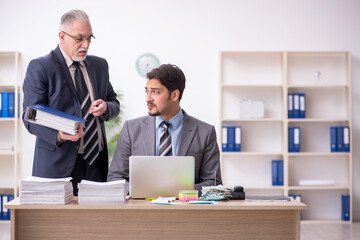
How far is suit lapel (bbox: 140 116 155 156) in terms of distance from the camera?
3.10 meters

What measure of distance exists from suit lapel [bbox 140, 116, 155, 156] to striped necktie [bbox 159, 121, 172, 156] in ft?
0.18

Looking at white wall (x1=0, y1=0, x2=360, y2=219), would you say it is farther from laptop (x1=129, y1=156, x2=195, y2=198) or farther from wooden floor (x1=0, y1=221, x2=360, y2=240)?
laptop (x1=129, y1=156, x2=195, y2=198)

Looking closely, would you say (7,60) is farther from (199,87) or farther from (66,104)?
(66,104)

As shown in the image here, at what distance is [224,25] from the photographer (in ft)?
20.9

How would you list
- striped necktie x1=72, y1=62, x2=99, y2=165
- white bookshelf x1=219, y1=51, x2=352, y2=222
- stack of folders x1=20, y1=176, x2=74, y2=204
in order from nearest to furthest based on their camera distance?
stack of folders x1=20, y1=176, x2=74, y2=204
striped necktie x1=72, y1=62, x2=99, y2=165
white bookshelf x1=219, y1=51, x2=352, y2=222

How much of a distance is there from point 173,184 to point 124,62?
3906mm

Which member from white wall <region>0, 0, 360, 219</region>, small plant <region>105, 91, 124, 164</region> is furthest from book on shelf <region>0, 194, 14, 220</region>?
small plant <region>105, 91, 124, 164</region>

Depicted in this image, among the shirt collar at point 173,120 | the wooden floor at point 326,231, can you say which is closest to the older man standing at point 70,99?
the shirt collar at point 173,120

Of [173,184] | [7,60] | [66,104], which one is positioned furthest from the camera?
[7,60]

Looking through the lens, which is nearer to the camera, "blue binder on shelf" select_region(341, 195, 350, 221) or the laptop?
the laptop

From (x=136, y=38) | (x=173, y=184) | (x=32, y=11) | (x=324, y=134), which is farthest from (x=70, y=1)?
(x=173, y=184)

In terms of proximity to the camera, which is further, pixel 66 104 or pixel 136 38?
pixel 136 38

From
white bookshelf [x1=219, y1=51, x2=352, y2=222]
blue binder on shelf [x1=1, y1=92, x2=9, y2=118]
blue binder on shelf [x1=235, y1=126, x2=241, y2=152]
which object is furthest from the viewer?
white bookshelf [x1=219, y1=51, x2=352, y2=222]

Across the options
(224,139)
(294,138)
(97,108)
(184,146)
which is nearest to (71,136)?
(97,108)
